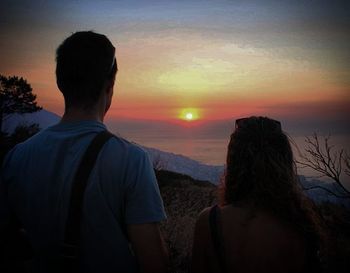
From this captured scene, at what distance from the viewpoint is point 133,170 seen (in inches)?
59.4

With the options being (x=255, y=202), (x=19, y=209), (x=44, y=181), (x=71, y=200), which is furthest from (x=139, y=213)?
(x=255, y=202)

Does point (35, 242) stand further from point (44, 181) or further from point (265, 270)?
point (265, 270)

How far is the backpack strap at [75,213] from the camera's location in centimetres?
148

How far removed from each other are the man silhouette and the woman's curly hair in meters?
0.80

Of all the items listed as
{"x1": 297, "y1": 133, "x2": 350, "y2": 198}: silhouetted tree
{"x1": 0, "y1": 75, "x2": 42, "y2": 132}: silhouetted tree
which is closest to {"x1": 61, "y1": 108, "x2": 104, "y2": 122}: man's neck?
{"x1": 297, "y1": 133, "x2": 350, "y2": 198}: silhouetted tree

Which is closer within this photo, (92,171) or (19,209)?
(92,171)

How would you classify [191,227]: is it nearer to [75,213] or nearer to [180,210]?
[180,210]

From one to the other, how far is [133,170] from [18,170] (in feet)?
1.94

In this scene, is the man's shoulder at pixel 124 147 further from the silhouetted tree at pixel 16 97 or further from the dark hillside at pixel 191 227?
the silhouetted tree at pixel 16 97

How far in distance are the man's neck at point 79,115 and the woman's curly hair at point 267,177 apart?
1041 mm

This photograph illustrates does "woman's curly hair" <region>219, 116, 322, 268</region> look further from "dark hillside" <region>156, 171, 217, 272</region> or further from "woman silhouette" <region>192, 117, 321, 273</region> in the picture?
"dark hillside" <region>156, 171, 217, 272</region>

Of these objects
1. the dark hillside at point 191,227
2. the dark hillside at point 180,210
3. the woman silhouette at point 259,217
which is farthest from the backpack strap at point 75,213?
the dark hillside at point 180,210

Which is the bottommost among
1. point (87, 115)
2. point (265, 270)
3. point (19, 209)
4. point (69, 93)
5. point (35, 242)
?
point (265, 270)

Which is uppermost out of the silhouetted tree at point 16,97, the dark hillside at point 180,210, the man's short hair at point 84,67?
the silhouetted tree at point 16,97
